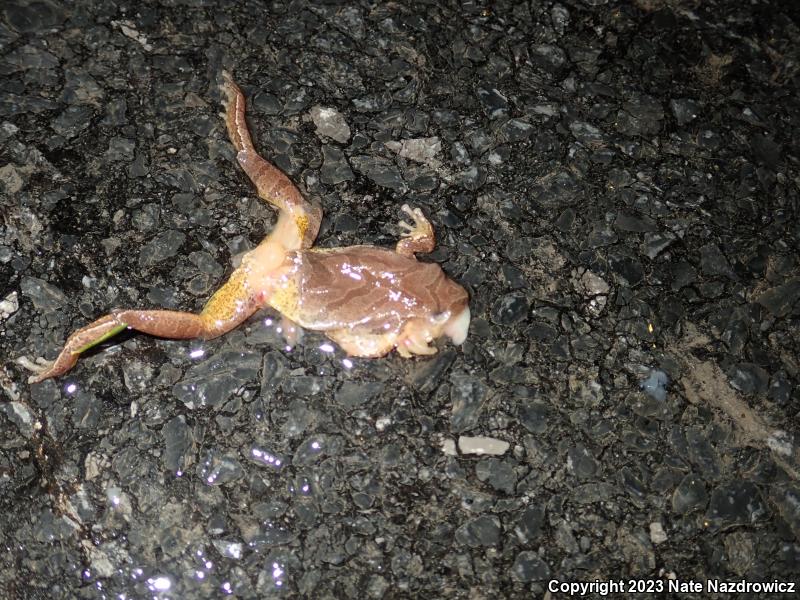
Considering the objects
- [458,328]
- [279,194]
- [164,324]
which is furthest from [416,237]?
[164,324]

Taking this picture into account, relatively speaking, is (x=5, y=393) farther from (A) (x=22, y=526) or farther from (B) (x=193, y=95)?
(B) (x=193, y=95)

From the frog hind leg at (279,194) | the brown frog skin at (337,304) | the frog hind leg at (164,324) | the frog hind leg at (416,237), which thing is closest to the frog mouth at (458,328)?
the brown frog skin at (337,304)

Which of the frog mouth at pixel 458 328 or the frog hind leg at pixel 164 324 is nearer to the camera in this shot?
the frog hind leg at pixel 164 324

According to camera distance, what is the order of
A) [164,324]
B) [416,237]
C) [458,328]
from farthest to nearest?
1. [416,237]
2. [458,328]
3. [164,324]

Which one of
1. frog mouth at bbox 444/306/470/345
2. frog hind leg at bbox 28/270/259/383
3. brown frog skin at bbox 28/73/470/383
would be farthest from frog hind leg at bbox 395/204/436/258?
frog hind leg at bbox 28/270/259/383

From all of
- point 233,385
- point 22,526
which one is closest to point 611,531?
point 233,385

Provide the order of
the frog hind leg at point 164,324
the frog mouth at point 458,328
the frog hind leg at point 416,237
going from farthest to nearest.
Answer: the frog hind leg at point 416,237, the frog mouth at point 458,328, the frog hind leg at point 164,324

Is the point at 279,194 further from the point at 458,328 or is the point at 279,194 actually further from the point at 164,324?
the point at 458,328

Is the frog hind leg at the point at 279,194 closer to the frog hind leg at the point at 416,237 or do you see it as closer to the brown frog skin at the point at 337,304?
the brown frog skin at the point at 337,304
